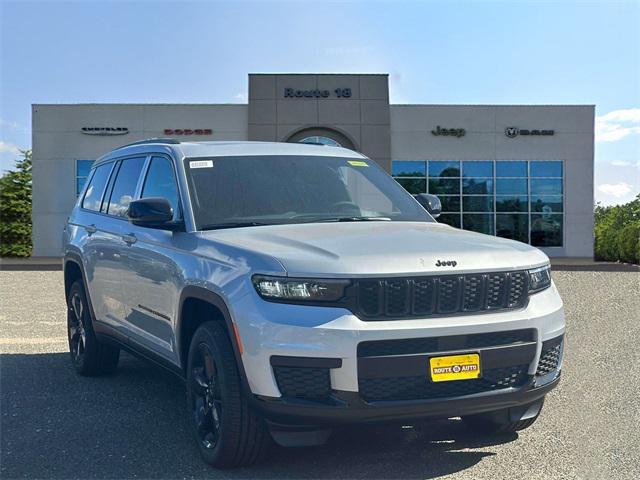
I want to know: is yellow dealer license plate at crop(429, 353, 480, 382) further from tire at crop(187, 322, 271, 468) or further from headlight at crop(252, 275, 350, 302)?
tire at crop(187, 322, 271, 468)

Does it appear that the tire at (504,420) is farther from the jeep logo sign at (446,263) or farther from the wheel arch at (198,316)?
the wheel arch at (198,316)

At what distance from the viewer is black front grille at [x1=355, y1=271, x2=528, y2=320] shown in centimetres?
379

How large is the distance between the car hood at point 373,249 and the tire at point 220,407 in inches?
23.6

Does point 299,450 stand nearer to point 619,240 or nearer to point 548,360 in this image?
point 548,360

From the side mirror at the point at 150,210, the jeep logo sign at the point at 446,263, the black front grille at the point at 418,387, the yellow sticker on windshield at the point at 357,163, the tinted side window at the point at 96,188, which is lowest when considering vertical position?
the black front grille at the point at 418,387

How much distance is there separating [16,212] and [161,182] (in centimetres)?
2928

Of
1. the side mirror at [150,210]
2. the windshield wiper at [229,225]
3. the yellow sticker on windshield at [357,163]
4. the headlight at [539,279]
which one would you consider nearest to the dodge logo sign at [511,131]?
the yellow sticker on windshield at [357,163]

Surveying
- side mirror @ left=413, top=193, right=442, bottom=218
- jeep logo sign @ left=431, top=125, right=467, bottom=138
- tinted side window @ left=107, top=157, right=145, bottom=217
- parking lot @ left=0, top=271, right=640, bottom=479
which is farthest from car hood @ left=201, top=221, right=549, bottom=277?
jeep logo sign @ left=431, top=125, right=467, bottom=138

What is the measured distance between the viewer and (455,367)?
12.7 feet

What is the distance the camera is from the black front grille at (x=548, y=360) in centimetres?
423

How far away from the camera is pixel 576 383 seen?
661 centimetres

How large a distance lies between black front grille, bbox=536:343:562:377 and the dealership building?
26.7 meters

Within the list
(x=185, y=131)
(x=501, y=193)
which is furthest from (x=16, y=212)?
(x=501, y=193)

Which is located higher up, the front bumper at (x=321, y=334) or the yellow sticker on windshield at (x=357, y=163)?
the yellow sticker on windshield at (x=357, y=163)
